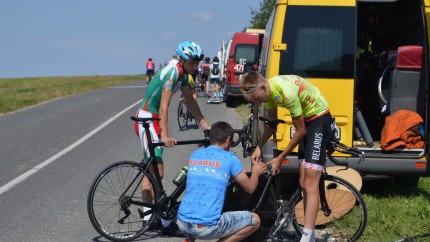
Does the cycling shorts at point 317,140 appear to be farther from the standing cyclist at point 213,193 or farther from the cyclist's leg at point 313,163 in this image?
the standing cyclist at point 213,193

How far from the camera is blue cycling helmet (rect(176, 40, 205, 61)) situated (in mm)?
5988

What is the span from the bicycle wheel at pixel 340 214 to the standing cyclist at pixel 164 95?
54.6 inches

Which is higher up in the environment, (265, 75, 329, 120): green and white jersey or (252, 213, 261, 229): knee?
(265, 75, 329, 120): green and white jersey

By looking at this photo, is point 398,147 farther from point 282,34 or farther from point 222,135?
point 222,135

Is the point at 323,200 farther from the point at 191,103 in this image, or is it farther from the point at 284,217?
the point at 191,103

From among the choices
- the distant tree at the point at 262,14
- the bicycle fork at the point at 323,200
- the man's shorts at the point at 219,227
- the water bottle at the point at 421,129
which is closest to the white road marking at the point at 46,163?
the man's shorts at the point at 219,227

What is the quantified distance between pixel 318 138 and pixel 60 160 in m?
6.48

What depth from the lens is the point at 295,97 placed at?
198 inches

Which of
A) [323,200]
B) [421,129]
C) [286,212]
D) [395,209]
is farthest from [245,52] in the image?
[286,212]

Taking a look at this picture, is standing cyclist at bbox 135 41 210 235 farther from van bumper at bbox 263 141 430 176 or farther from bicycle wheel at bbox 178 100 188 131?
bicycle wheel at bbox 178 100 188 131

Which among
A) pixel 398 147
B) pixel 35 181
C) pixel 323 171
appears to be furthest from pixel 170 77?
pixel 35 181

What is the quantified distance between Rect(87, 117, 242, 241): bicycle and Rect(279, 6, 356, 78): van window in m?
1.89

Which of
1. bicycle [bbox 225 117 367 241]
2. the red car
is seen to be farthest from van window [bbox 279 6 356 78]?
the red car

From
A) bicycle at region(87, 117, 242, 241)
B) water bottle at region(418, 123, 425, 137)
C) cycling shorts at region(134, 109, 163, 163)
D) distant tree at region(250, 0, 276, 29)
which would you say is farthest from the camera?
distant tree at region(250, 0, 276, 29)
